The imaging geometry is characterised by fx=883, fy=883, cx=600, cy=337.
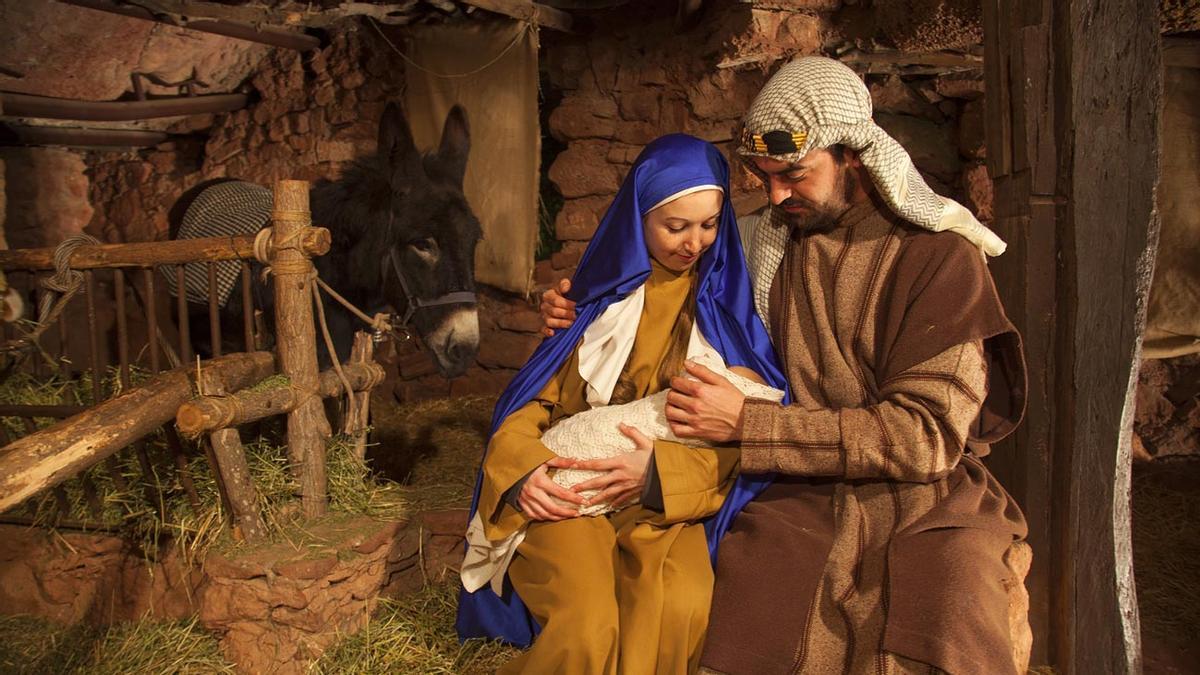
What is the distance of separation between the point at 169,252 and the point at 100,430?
3.48ft

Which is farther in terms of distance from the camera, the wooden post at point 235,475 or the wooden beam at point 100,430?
the wooden post at point 235,475

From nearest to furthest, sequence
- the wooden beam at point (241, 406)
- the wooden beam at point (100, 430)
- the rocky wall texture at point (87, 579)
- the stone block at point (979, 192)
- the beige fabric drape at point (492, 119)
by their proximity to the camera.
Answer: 1. the wooden beam at point (100, 430)
2. the wooden beam at point (241, 406)
3. the rocky wall texture at point (87, 579)
4. the stone block at point (979, 192)
5. the beige fabric drape at point (492, 119)

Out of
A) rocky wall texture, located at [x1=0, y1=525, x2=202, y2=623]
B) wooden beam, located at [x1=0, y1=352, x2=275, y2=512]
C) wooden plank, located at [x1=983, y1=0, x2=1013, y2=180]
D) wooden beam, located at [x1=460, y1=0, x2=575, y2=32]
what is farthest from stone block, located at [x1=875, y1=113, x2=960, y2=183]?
rocky wall texture, located at [x1=0, y1=525, x2=202, y2=623]

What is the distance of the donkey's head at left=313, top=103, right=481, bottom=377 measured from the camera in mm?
4418

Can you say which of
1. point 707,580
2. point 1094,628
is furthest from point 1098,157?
point 707,580

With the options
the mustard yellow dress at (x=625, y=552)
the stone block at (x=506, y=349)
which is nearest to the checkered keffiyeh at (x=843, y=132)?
the mustard yellow dress at (x=625, y=552)

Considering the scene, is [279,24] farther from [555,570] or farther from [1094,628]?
[1094,628]

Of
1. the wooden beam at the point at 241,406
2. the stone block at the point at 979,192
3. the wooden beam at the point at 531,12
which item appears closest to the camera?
the wooden beam at the point at 241,406

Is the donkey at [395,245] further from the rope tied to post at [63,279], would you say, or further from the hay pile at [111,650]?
the hay pile at [111,650]

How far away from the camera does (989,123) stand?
3311 millimetres

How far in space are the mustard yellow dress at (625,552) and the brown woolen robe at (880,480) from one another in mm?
104

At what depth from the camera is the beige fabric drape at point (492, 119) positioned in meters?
5.97

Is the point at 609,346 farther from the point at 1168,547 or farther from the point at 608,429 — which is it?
the point at 1168,547

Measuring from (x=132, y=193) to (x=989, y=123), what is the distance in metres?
5.78
